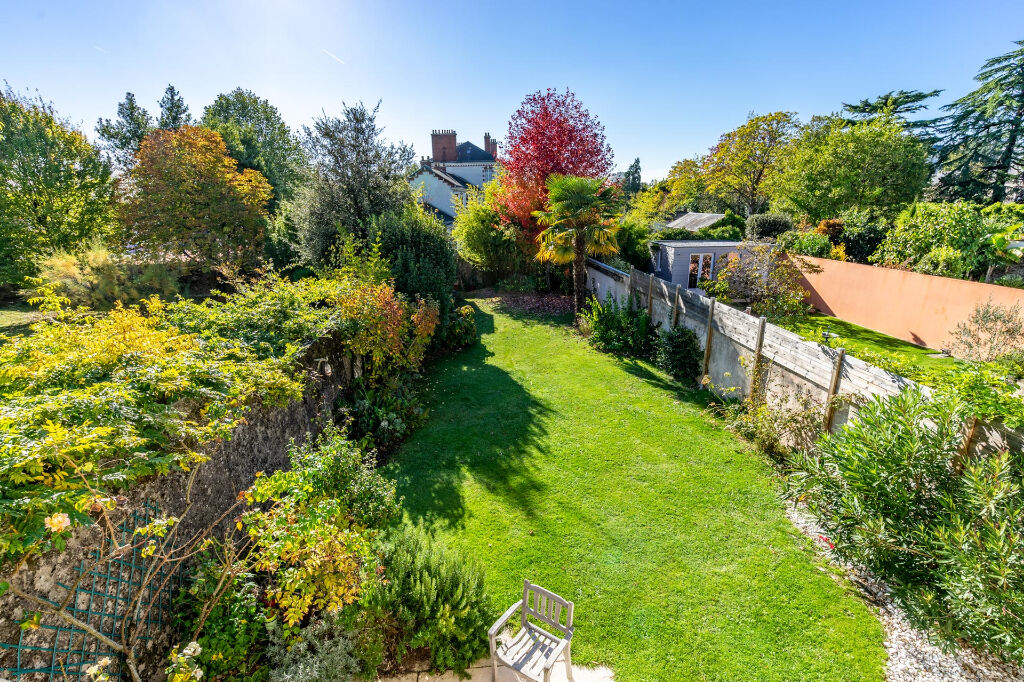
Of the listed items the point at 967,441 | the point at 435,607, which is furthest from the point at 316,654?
the point at 967,441

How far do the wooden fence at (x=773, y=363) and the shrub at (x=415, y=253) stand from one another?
562 cm

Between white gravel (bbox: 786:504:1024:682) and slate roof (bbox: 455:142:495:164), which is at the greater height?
slate roof (bbox: 455:142:495:164)

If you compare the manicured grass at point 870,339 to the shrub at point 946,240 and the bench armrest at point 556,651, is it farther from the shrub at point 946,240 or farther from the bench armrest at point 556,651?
the bench armrest at point 556,651

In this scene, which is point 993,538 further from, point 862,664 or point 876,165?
point 876,165

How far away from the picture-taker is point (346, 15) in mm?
6418

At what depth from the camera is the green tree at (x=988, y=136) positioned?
75.1 ft

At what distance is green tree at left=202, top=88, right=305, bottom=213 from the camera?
22.5 metres

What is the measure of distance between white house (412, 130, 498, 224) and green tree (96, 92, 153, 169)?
15.5 metres

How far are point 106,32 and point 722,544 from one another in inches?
418

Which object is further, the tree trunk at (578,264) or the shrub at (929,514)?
the tree trunk at (578,264)

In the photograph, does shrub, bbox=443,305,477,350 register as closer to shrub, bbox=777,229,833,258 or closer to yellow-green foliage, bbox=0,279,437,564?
yellow-green foliage, bbox=0,279,437,564

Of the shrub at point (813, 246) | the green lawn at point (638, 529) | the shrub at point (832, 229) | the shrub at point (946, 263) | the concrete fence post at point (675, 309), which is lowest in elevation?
the green lawn at point (638, 529)

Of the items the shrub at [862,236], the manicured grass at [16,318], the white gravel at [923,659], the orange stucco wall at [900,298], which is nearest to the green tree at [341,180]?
the manicured grass at [16,318]

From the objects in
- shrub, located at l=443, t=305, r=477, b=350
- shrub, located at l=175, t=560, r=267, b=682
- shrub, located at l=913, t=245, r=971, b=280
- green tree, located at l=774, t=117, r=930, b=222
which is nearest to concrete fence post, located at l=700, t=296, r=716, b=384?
shrub, located at l=443, t=305, r=477, b=350
